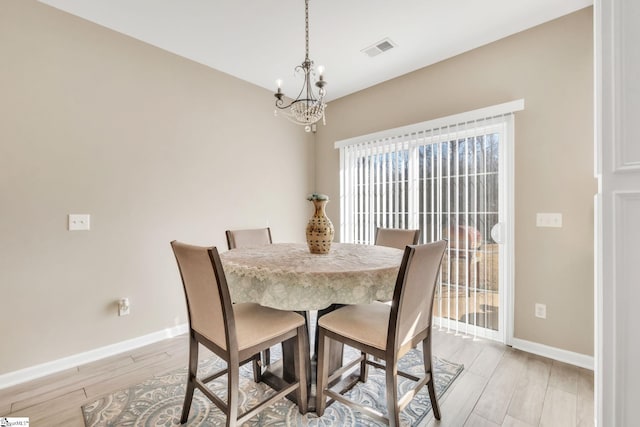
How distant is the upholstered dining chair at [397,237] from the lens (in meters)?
2.31

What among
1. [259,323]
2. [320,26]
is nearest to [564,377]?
[259,323]

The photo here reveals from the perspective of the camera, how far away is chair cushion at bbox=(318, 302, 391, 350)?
54.6 inches

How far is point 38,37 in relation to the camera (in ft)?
6.65

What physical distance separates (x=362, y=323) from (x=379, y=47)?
2.43 m

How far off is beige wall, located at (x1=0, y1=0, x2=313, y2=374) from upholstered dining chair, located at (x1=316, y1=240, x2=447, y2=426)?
190cm

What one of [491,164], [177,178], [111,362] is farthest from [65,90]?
[491,164]

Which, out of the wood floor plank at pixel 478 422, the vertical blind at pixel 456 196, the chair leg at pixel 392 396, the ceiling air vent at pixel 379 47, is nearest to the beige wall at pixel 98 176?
the ceiling air vent at pixel 379 47

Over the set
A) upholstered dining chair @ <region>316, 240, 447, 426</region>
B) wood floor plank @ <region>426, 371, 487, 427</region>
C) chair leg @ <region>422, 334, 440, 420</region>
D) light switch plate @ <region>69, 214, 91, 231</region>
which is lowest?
wood floor plank @ <region>426, 371, 487, 427</region>

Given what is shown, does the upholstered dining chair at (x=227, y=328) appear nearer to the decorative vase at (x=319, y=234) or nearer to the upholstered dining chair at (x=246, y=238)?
the decorative vase at (x=319, y=234)

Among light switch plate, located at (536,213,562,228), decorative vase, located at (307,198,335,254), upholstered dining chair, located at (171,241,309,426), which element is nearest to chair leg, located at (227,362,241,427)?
upholstered dining chair, located at (171,241,309,426)

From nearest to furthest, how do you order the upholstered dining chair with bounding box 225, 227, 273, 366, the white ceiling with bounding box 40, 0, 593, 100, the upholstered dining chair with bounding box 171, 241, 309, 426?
the upholstered dining chair with bounding box 171, 241, 309, 426, the white ceiling with bounding box 40, 0, 593, 100, the upholstered dining chair with bounding box 225, 227, 273, 366

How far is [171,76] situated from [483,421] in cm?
363

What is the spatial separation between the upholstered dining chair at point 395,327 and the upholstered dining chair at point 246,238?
1.21 m

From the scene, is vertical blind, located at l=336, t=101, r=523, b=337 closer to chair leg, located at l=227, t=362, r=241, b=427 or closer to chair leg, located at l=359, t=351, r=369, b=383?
chair leg, located at l=359, t=351, r=369, b=383
